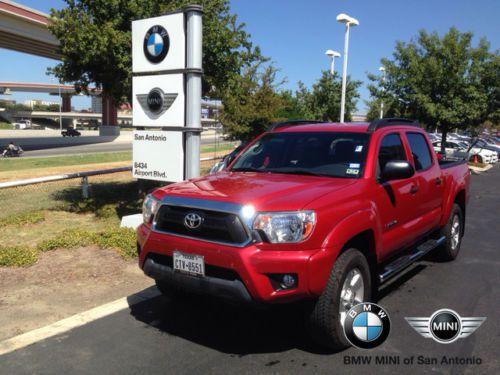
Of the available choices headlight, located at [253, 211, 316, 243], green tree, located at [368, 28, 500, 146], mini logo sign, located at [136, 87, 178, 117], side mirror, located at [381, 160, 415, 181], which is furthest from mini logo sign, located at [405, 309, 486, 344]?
green tree, located at [368, 28, 500, 146]

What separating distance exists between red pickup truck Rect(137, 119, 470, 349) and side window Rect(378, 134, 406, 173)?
12 mm

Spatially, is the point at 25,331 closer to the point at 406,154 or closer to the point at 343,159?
the point at 343,159

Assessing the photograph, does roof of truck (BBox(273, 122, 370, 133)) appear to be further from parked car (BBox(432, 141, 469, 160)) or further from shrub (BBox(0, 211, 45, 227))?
parked car (BBox(432, 141, 469, 160))

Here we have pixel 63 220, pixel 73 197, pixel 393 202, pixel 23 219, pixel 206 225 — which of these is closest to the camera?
pixel 206 225

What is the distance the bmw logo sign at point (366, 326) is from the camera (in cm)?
380

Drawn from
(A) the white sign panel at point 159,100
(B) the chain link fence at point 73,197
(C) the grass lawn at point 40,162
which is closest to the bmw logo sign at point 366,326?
(A) the white sign panel at point 159,100

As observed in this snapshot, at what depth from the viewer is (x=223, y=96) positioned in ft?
33.9

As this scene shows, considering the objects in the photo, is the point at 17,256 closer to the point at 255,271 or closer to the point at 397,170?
the point at 255,271

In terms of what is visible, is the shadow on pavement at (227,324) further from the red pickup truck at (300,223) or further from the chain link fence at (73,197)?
the chain link fence at (73,197)

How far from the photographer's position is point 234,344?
3.92 meters

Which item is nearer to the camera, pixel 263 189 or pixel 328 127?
pixel 263 189

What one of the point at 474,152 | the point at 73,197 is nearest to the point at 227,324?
the point at 73,197

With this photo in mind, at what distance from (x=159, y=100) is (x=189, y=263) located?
4.47 metres

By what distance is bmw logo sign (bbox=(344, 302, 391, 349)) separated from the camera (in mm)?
3799
